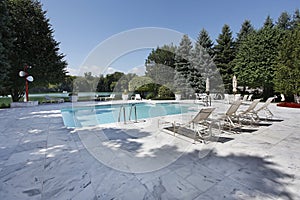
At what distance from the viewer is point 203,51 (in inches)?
663

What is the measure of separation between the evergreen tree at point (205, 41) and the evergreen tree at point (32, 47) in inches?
554

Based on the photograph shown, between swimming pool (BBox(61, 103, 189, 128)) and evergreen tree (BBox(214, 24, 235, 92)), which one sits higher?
evergreen tree (BBox(214, 24, 235, 92))

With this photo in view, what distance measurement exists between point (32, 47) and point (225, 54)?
1753cm

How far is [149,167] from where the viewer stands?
7.61 ft

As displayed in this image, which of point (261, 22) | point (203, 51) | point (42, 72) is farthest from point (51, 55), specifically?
point (261, 22)

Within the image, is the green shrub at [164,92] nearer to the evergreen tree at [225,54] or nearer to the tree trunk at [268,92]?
the evergreen tree at [225,54]

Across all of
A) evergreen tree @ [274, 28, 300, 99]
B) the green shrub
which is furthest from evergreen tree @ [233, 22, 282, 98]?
the green shrub

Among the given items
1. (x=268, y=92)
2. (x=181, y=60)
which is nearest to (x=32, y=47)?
(x=181, y=60)

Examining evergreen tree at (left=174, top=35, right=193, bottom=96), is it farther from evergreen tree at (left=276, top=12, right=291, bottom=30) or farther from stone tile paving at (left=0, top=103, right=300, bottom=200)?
evergreen tree at (left=276, top=12, right=291, bottom=30)

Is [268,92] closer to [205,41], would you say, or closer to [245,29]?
[205,41]

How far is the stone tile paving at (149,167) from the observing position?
1.75 meters

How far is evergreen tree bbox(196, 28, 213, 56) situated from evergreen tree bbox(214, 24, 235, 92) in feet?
2.35

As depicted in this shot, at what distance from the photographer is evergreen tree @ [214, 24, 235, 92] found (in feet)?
53.7

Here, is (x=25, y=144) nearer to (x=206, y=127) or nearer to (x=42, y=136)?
(x=42, y=136)
